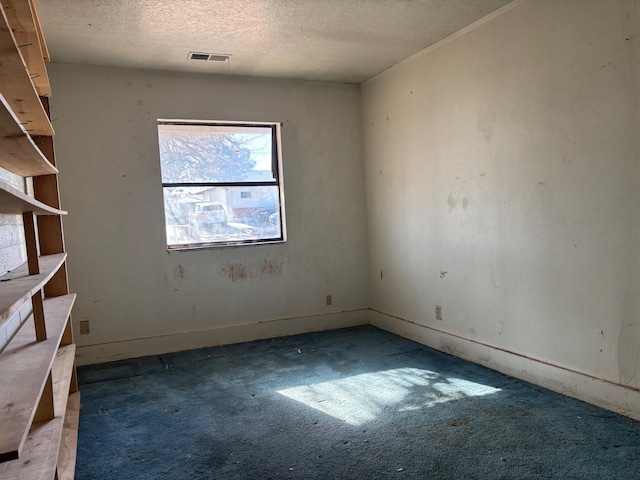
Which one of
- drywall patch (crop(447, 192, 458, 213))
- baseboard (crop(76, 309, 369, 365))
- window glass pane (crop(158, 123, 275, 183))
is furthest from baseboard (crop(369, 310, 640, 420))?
window glass pane (crop(158, 123, 275, 183))

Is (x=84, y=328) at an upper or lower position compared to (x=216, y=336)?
upper

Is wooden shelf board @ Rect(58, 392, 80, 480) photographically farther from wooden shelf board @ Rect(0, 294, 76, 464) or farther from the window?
the window

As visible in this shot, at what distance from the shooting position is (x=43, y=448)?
1634 millimetres

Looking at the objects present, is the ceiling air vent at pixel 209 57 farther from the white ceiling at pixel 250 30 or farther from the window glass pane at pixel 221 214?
the window glass pane at pixel 221 214

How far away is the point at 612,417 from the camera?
249cm

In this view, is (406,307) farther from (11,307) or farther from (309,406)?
(11,307)

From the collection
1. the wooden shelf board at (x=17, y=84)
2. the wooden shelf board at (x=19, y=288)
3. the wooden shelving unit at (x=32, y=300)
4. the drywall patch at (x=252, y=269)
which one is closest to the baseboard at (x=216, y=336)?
the drywall patch at (x=252, y=269)

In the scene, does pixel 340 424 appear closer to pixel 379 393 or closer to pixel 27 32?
pixel 379 393

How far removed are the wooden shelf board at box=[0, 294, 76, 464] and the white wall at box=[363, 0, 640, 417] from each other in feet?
8.95

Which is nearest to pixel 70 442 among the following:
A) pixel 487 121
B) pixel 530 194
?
pixel 530 194

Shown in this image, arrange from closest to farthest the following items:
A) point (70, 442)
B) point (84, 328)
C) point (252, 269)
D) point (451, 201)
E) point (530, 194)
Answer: point (70, 442), point (530, 194), point (451, 201), point (84, 328), point (252, 269)

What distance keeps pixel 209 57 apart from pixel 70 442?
9.65 feet

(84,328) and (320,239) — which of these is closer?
(84,328)

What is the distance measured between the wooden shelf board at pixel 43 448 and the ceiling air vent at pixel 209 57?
2593 mm
